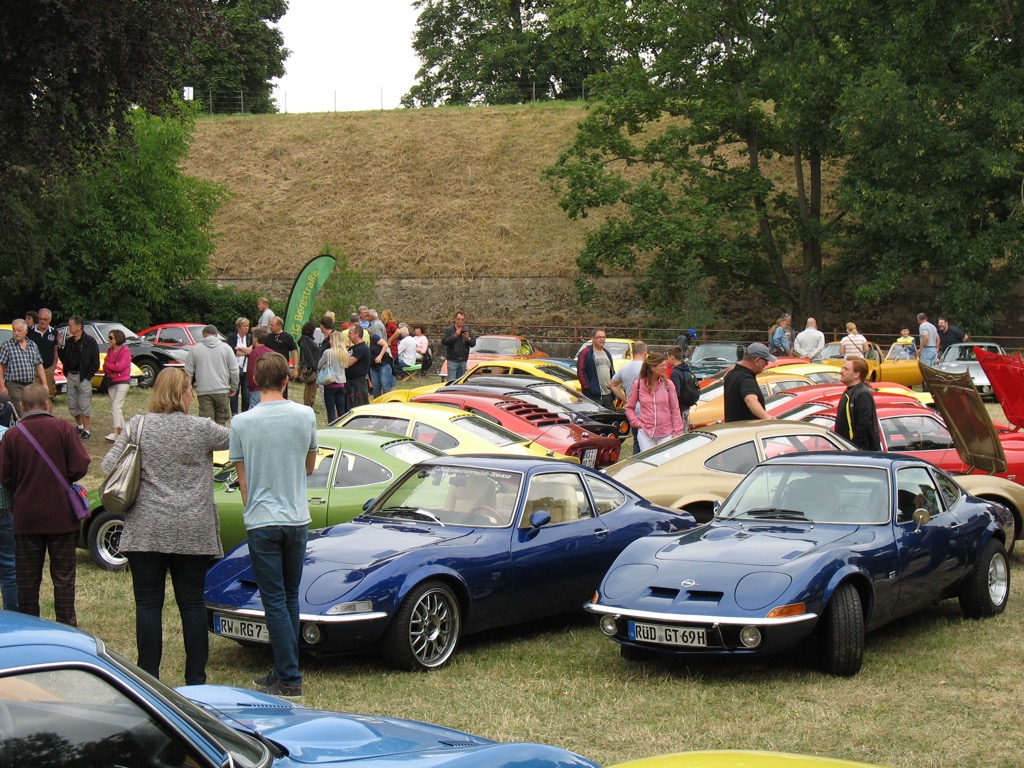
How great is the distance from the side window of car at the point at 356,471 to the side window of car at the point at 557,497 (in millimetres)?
1941

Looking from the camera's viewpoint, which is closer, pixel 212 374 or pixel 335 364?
pixel 212 374

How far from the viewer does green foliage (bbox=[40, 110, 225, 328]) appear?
113 feet

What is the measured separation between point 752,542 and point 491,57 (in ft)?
217

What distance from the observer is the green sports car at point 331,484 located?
9.73 meters

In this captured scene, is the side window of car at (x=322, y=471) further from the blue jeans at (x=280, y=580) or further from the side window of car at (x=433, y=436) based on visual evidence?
the blue jeans at (x=280, y=580)

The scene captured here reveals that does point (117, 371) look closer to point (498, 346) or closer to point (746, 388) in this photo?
point (746, 388)

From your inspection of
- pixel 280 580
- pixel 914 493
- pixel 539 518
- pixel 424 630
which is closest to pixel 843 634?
pixel 914 493

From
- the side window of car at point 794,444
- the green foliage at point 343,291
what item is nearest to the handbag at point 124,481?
the side window of car at point 794,444

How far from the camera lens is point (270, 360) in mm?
6609

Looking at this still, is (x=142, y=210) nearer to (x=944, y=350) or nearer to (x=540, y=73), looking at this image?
(x=944, y=350)

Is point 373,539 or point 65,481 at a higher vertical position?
point 65,481

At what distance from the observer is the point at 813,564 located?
7.27m

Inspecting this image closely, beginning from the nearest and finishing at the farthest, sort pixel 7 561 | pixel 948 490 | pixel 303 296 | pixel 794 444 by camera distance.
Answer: pixel 7 561 < pixel 948 490 < pixel 794 444 < pixel 303 296

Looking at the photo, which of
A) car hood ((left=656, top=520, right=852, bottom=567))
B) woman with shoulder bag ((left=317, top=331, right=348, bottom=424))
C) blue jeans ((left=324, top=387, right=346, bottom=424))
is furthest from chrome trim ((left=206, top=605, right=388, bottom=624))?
blue jeans ((left=324, top=387, right=346, bottom=424))
